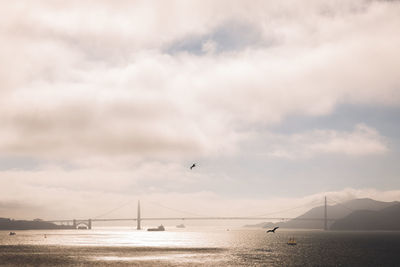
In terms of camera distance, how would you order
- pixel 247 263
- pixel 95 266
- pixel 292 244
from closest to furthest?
pixel 95 266
pixel 247 263
pixel 292 244

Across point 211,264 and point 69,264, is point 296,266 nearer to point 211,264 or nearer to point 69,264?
point 211,264

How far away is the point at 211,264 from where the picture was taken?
3177 inches

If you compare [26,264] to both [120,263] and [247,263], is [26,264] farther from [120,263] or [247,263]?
[247,263]

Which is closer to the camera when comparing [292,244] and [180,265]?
[180,265]

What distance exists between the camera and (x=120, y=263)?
82.3 m

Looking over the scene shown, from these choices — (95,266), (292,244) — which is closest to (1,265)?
(95,266)

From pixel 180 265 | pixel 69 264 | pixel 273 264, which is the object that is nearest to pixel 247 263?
pixel 273 264

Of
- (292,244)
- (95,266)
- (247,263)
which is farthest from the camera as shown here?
(292,244)

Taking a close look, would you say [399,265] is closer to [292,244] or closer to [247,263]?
[247,263]

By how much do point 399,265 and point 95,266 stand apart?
200 ft

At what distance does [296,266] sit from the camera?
77000 mm

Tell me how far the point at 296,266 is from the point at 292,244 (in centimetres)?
7930

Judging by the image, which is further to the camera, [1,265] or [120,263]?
[120,263]

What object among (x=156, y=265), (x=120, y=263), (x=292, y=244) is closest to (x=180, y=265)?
(x=156, y=265)
